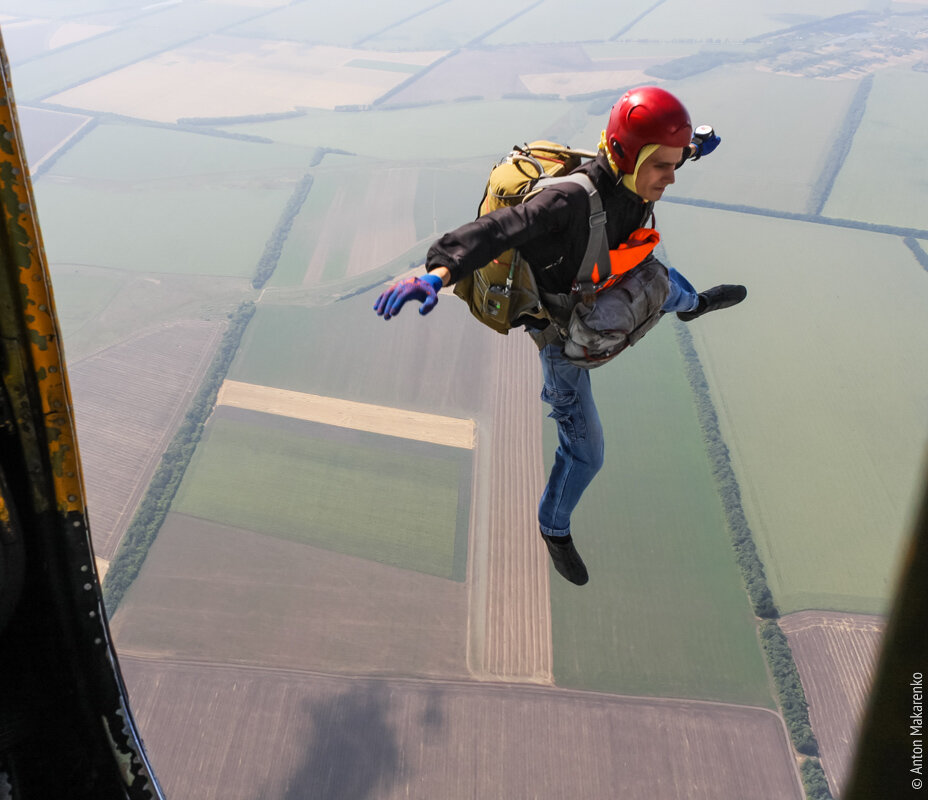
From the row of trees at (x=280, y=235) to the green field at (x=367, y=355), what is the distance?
4688mm

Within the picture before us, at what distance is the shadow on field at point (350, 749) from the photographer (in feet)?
115

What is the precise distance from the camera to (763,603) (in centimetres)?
3884

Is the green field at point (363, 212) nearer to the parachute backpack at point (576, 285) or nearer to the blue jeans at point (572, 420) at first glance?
the blue jeans at point (572, 420)

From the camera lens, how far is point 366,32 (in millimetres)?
121188

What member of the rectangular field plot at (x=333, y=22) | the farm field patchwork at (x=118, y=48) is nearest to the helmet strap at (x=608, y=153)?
the farm field patchwork at (x=118, y=48)

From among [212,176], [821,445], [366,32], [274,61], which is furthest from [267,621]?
[366,32]

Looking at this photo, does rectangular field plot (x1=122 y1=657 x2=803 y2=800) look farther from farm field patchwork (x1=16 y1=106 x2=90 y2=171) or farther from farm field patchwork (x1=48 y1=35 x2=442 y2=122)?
farm field patchwork (x1=48 y1=35 x2=442 y2=122)

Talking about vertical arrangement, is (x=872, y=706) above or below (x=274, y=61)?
above

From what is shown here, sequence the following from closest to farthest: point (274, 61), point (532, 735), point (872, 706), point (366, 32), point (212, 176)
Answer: point (872, 706)
point (532, 735)
point (212, 176)
point (274, 61)
point (366, 32)

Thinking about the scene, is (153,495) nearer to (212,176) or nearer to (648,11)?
(212,176)

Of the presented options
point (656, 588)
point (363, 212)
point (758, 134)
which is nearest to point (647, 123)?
point (656, 588)

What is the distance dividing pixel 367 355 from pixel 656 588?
26.4 metres

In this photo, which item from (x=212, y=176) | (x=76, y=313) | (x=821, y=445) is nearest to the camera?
(x=821, y=445)

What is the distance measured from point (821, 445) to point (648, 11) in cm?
10748
